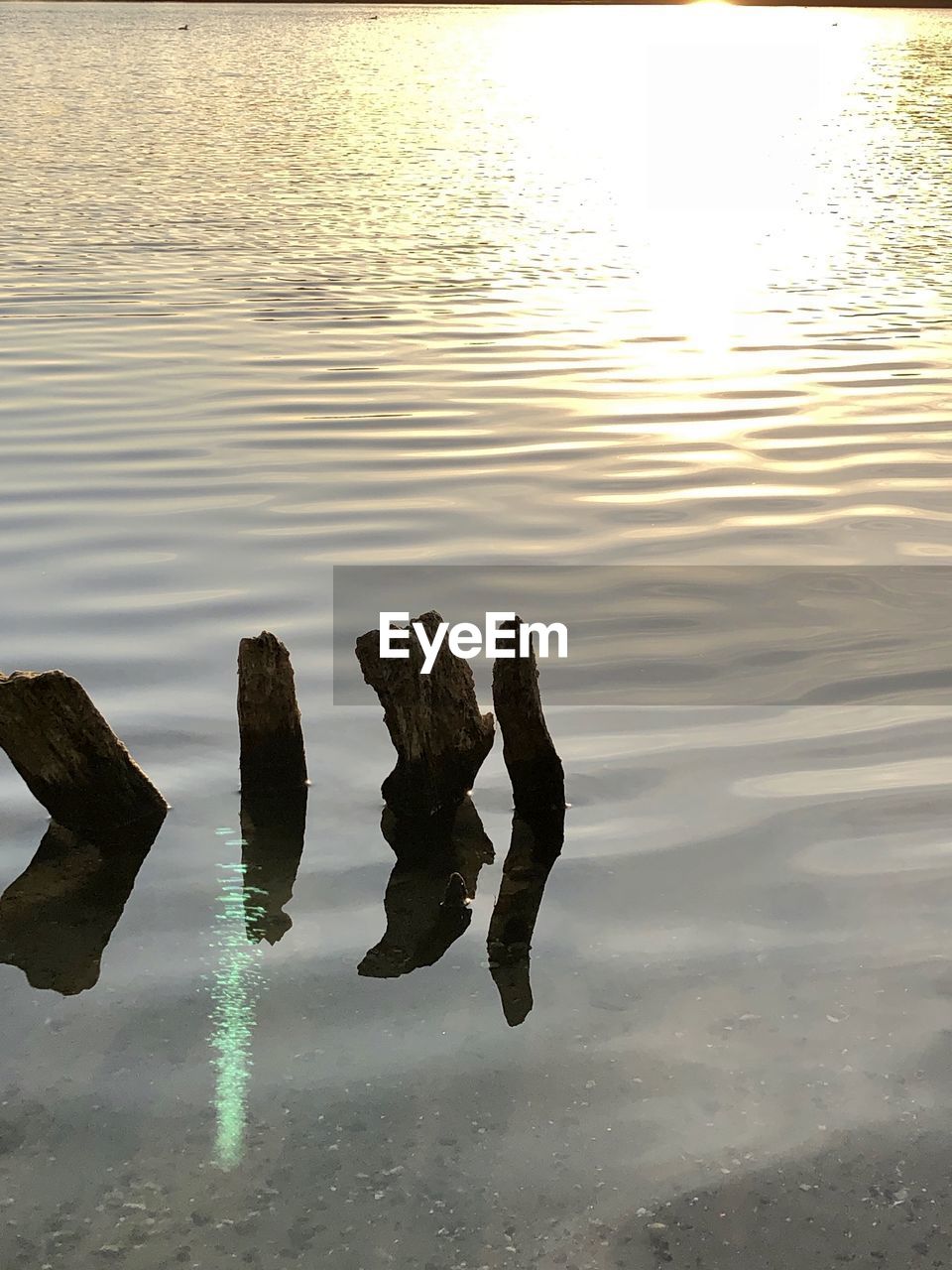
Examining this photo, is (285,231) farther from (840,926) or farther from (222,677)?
(840,926)

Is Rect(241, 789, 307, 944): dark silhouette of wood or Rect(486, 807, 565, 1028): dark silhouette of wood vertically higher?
Rect(241, 789, 307, 944): dark silhouette of wood

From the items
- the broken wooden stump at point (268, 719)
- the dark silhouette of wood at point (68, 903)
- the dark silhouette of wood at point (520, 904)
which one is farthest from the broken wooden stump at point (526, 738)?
the dark silhouette of wood at point (68, 903)

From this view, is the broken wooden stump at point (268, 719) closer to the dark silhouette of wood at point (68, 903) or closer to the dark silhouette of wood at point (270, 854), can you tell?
the dark silhouette of wood at point (270, 854)

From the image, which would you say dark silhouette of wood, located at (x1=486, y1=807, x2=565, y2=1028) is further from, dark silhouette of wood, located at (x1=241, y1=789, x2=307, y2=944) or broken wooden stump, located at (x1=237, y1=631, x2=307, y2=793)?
broken wooden stump, located at (x1=237, y1=631, x2=307, y2=793)

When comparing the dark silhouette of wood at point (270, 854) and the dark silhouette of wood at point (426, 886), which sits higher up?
the dark silhouette of wood at point (270, 854)

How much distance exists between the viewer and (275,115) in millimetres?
38938

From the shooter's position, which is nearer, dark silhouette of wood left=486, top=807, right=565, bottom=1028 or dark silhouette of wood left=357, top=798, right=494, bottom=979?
dark silhouette of wood left=486, top=807, right=565, bottom=1028

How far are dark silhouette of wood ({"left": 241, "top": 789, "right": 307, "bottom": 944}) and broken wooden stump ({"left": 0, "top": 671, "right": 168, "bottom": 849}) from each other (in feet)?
1.36

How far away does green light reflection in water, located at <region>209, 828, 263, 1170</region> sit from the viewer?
13.0 feet

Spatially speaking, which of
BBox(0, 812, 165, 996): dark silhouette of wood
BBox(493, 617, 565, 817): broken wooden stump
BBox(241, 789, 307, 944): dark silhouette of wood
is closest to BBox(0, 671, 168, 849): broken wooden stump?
BBox(0, 812, 165, 996): dark silhouette of wood

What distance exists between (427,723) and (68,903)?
4.69 ft

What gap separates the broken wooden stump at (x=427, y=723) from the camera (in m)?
5.38

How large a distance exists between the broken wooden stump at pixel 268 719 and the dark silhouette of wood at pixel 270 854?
73 millimetres

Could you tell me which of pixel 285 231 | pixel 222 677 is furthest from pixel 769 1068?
pixel 285 231
